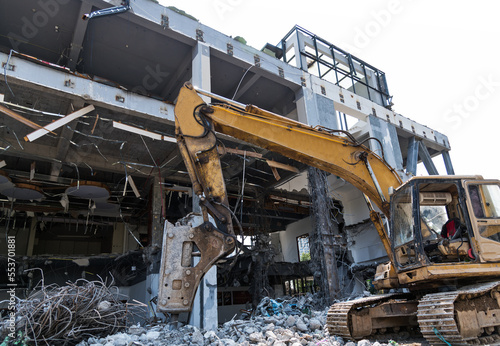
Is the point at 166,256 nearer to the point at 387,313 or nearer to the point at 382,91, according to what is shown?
the point at 387,313

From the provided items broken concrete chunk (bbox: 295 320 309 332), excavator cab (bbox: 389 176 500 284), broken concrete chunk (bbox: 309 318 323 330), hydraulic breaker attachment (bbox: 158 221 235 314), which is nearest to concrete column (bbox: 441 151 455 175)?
excavator cab (bbox: 389 176 500 284)

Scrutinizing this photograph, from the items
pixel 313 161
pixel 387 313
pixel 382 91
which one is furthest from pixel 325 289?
pixel 382 91

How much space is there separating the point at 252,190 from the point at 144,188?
17.1 ft

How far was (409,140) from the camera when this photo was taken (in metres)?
18.3

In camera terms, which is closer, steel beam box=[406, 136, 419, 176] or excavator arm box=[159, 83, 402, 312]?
excavator arm box=[159, 83, 402, 312]

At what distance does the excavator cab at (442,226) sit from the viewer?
5414mm

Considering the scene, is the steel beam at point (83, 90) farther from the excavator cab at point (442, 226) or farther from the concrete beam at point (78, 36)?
the excavator cab at point (442, 226)

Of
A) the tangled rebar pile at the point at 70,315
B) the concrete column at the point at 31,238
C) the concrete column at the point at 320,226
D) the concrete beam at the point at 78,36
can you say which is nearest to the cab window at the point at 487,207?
the concrete column at the point at 320,226

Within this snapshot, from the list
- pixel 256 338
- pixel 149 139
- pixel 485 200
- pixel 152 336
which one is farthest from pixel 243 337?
pixel 149 139

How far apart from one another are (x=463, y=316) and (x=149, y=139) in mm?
10563

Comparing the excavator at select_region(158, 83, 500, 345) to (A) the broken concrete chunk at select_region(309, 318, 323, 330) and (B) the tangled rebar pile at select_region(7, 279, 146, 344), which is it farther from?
(B) the tangled rebar pile at select_region(7, 279, 146, 344)

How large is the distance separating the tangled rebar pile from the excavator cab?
5.23 m

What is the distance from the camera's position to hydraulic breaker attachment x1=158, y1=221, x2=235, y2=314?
4156 mm

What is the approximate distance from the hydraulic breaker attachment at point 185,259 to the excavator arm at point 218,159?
0.01m
